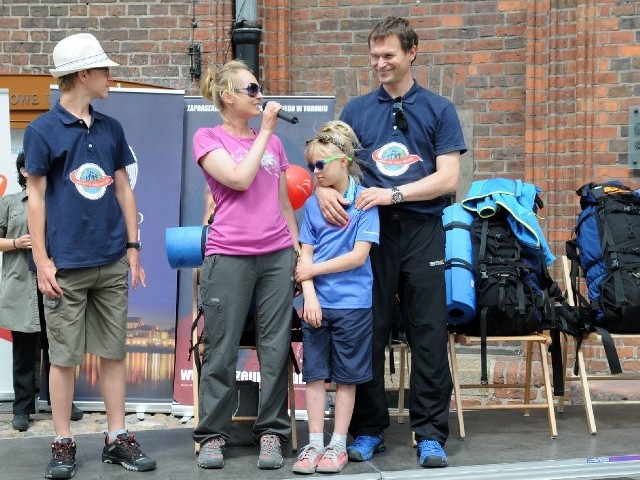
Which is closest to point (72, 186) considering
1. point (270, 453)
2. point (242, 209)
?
point (242, 209)

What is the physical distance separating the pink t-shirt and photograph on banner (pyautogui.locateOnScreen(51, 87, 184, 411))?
5.46 feet

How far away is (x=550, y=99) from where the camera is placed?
25.0 ft

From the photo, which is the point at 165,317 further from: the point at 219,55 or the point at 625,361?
the point at 625,361

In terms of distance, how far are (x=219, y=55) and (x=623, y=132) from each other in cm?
303

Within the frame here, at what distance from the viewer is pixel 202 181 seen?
21.0 feet

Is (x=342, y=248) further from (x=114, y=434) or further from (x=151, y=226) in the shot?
(x=151, y=226)

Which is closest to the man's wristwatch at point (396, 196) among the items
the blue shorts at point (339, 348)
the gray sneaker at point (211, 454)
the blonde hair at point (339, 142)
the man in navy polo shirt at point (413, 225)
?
the man in navy polo shirt at point (413, 225)

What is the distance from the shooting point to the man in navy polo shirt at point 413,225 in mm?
4773

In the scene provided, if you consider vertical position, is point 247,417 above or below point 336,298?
below

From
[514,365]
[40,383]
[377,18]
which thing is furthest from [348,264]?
[377,18]

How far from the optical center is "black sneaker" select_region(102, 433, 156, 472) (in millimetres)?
4703

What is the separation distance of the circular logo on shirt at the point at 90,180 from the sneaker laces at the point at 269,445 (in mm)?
1345

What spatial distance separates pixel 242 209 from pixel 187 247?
46cm

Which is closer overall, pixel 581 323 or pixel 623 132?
pixel 581 323
